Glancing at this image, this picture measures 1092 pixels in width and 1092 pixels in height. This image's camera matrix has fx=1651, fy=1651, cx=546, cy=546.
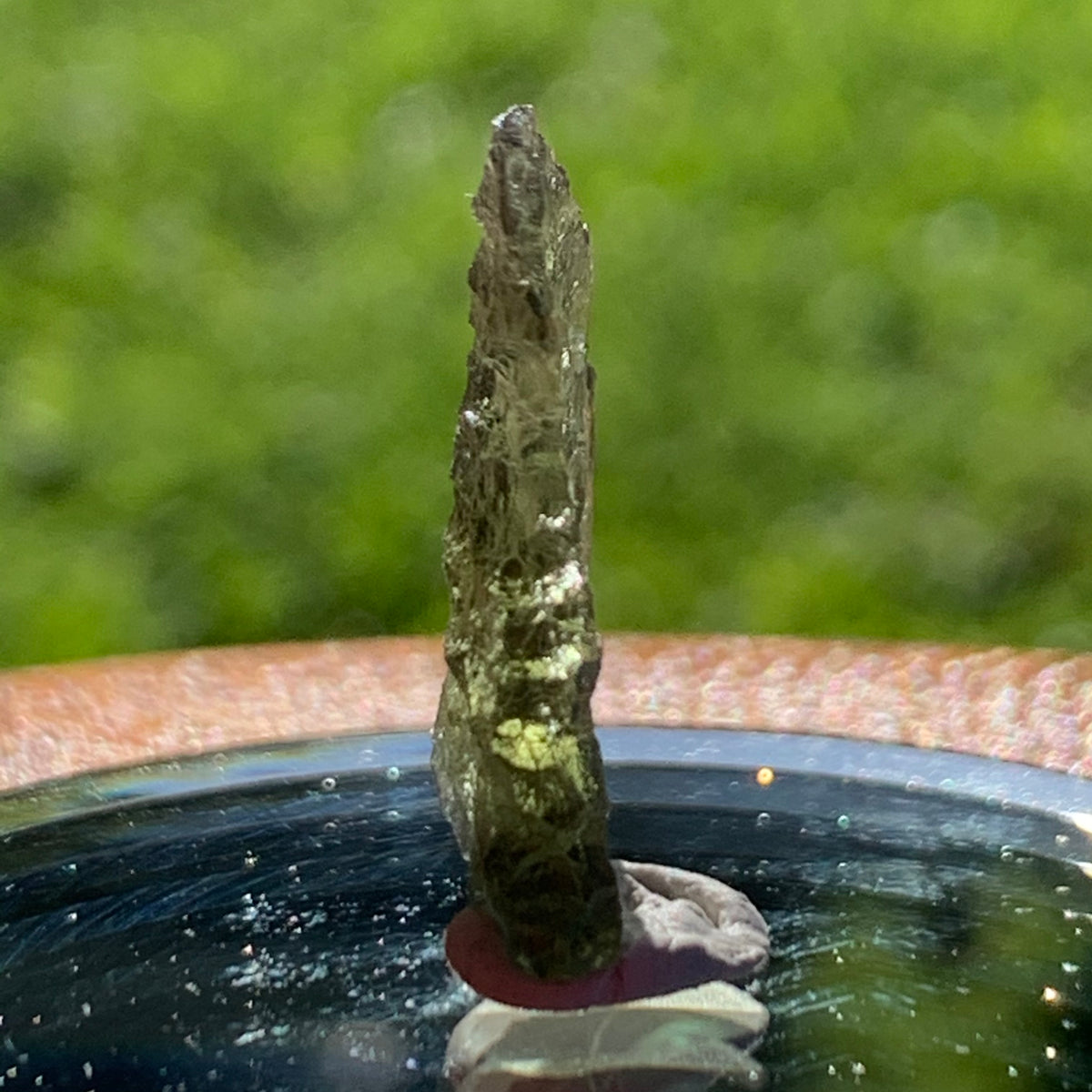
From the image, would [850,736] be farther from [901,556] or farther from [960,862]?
[901,556]

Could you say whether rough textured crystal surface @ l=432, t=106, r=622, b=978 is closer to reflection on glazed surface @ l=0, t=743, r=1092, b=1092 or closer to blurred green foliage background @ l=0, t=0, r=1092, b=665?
reflection on glazed surface @ l=0, t=743, r=1092, b=1092

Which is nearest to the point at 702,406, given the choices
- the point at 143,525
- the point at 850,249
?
the point at 850,249

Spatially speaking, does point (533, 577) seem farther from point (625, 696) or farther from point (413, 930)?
point (625, 696)

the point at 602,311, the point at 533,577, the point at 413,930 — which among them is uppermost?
the point at 602,311

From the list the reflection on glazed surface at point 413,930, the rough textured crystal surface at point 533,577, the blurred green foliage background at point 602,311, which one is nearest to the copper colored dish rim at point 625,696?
the reflection on glazed surface at point 413,930

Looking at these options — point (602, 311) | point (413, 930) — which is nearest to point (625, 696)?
point (413, 930)

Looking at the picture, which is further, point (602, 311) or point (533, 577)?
point (602, 311)

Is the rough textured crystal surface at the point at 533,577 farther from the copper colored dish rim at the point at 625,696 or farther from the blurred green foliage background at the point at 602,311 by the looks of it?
the blurred green foliage background at the point at 602,311
